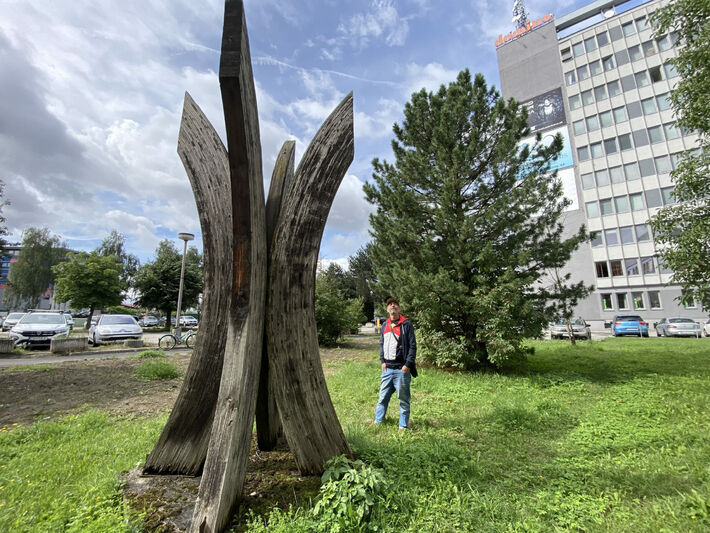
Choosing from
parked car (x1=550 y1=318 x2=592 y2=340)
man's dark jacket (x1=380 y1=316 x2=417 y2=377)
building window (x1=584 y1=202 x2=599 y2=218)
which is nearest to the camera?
Answer: man's dark jacket (x1=380 y1=316 x2=417 y2=377)

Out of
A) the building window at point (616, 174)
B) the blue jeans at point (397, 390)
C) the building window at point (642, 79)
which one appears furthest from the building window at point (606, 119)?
the blue jeans at point (397, 390)

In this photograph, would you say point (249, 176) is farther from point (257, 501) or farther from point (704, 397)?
point (704, 397)

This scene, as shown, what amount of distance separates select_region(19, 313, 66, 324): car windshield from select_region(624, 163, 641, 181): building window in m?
46.4

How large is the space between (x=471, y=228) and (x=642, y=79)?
41.1 meters

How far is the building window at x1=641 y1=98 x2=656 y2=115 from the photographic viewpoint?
32719 millimetres

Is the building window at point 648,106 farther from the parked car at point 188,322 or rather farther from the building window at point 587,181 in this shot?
the parked car at point 188,322

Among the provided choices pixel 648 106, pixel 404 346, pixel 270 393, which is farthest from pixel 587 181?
pixel 270 393

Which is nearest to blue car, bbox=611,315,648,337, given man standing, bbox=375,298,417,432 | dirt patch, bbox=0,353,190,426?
man standing, bbox=375,298,417,432

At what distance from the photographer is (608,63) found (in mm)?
35875

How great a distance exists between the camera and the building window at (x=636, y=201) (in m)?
32.3

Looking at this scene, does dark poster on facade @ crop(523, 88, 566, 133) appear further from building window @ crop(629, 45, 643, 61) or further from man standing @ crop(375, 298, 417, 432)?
man standing @ crop(375, 298, 417, 432)

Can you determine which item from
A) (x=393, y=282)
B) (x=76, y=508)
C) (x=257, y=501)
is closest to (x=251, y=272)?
(x=257, y=501)

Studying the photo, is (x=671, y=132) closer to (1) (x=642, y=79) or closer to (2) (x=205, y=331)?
(1) (x=642, y=79)

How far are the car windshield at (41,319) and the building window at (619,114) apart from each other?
48.8 meters
